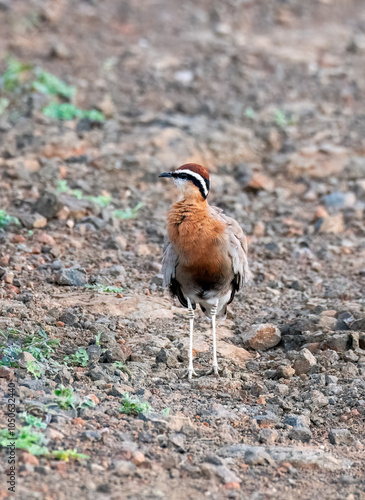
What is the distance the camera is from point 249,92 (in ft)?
40.7

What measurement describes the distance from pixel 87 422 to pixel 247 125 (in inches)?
294

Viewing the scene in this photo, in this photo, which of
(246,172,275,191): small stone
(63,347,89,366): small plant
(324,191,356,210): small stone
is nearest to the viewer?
(63,347,89,366): small plant

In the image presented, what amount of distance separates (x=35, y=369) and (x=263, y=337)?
2.26 meters

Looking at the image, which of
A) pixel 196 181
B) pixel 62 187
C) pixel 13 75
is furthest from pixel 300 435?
pixel 13 75

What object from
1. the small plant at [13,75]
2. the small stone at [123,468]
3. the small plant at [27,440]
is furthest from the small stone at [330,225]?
the small plant at [27,440]

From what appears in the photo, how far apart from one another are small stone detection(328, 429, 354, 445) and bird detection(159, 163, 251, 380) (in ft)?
4.09

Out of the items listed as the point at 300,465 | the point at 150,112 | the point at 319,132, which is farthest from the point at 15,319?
the point at 319,132

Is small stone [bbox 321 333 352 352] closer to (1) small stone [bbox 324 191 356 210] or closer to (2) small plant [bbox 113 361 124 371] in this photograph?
(2) small plant [bbox 113 361 124 371]

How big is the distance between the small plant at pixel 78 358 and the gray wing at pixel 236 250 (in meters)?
1.55

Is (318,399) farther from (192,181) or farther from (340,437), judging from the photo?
(192,181)

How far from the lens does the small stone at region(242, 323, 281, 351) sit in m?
6.62

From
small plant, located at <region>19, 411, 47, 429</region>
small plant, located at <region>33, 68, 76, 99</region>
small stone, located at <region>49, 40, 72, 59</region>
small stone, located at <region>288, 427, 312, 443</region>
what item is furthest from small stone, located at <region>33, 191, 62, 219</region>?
small stone, located at <region>49, 40, 72, 59</region>

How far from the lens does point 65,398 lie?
4988 mm

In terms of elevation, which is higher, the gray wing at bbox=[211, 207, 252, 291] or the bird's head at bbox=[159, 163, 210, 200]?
the bird's head at bbox=[159, 163, 210, 200]
